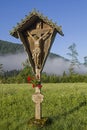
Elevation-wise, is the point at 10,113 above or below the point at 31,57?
below

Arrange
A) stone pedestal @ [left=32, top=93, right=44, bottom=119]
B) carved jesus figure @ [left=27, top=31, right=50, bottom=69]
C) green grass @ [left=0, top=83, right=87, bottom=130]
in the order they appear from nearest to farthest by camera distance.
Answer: green grass @ [left=0, top=83, right=87, bottom=130]
stone pedestal @ [left=32, top=93, right=44, bottom=119]
carved jesus figure @ [left=27, top=31, right=50, bottom=69]

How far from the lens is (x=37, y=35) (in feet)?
41.8

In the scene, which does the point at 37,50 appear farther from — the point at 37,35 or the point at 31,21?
the point at 31,21

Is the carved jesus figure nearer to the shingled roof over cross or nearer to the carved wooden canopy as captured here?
the carved wooden canopy

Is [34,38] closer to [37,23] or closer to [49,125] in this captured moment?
[37,23]

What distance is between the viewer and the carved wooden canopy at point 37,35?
12.3 m

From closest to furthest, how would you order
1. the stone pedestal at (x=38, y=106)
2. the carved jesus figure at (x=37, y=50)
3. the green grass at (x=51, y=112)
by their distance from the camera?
the green grass at (x=51, y=112) → the stone pedestal at (x=38, y=106) → the carved jesus figure at (x=37, y=50)

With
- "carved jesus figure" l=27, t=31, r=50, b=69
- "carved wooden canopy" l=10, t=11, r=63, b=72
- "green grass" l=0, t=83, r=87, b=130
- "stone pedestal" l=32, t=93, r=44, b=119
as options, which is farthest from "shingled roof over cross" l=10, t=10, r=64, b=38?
"green grass" l=0, t=83, r=87, b=130

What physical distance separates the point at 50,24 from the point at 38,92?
2.62m

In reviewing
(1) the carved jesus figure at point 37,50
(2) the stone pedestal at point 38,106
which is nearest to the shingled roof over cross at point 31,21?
(1) the carved jesus figure at point 37,50

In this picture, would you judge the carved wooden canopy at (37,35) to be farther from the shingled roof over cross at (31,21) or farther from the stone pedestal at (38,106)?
the stone pedestal at (38,106)

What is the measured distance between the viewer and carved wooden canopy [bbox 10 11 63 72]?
12.3m

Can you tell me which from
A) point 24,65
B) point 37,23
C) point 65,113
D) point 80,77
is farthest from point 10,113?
point 24,65

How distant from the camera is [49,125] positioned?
11953mm
